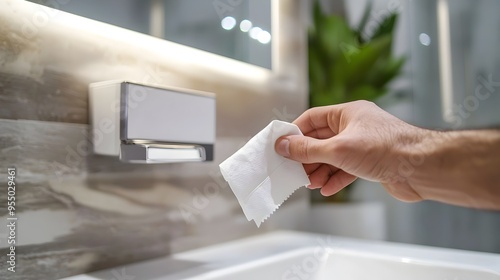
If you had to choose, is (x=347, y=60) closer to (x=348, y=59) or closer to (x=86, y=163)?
(x=348, y=59)

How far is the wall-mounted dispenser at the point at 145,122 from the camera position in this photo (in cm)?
79

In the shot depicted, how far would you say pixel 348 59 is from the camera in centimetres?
146

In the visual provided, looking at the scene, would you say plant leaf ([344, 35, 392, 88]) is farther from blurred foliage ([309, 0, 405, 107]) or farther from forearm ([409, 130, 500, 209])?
forearm ([409, 130, 500, 209])

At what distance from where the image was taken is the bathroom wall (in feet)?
2.45

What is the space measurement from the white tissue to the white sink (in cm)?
24

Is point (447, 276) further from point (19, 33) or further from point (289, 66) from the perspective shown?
point (19, 33)

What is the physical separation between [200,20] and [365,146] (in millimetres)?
651

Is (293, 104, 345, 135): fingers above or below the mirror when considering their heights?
below

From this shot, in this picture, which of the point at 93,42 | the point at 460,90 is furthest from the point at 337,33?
the point at 93,42

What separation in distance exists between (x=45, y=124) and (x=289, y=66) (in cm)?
89

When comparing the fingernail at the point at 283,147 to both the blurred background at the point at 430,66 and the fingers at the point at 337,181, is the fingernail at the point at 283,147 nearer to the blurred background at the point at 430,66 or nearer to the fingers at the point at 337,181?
the fingers at the point at 337,181

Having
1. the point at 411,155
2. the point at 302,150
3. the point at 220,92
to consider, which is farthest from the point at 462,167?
the point at 220,92

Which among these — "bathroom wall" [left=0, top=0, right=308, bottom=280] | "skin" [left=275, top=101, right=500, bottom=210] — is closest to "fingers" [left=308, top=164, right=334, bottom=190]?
"skin" [left=275, top=101, right=500, bottom=210]

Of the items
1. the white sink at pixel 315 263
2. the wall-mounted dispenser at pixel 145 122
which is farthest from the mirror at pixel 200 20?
the white sink at pixel 315 263
